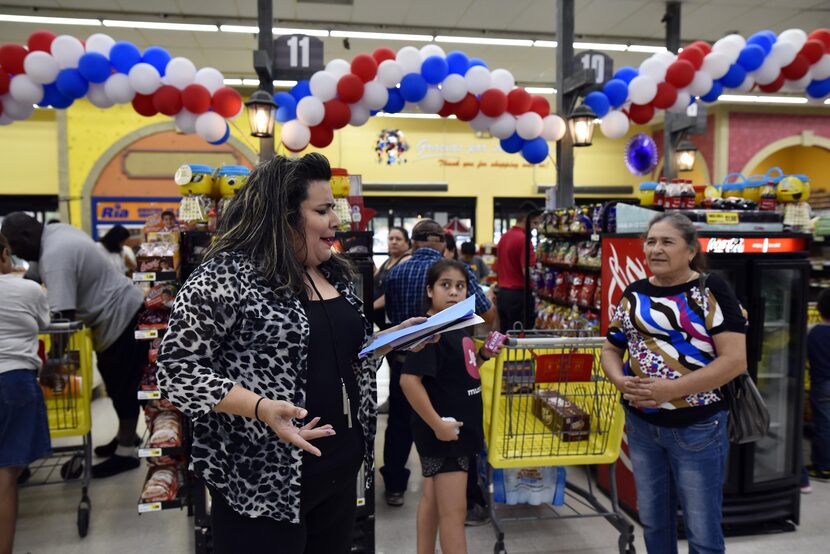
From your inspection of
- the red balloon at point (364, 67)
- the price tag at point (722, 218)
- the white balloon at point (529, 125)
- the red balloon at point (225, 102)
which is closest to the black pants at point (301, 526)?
the price tag at point (722, 218)

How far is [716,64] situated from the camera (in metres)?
5.90

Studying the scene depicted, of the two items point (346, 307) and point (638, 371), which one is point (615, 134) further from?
point (346, 307)

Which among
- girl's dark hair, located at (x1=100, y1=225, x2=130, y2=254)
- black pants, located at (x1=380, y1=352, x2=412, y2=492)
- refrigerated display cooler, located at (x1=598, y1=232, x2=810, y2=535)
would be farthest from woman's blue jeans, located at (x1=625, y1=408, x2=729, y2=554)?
girl's dark hair, located at (x1=100, y1=225, x2=130, y2=254)

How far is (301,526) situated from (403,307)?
6.58 feet

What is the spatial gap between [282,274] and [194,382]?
325mm

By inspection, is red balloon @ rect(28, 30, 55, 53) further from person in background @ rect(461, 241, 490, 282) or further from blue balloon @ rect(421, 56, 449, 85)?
person in background @ rect(461, 241, 490, 282)

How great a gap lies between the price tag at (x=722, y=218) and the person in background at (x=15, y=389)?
3.38 metres

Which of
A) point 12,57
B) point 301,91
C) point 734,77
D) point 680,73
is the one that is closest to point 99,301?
point 12,57

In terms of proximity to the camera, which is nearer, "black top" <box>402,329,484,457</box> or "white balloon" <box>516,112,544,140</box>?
"black top" <box>402,329,484,457</box>

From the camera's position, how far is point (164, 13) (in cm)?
833

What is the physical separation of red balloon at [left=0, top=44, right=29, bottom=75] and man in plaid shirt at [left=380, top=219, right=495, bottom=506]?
159 inches

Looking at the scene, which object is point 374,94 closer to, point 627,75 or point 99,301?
point 627,75

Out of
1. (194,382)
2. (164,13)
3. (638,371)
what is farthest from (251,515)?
(164,13)

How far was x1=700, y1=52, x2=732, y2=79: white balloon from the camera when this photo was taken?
19.3 ft
